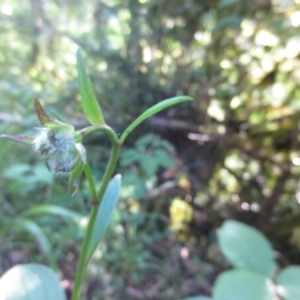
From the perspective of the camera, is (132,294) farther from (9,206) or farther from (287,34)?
(287,34)

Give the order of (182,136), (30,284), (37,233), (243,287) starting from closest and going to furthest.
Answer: (30,284) → (243,287) → (37,233) → (182,136)

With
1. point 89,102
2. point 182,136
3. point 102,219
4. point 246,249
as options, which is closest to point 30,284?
point 102,219

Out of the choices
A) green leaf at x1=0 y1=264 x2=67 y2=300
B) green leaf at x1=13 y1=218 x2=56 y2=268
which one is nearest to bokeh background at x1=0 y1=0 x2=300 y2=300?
green leaf at x1=13 y1=218 x2=56 y2=268

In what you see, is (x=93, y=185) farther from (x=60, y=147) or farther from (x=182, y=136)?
(x=182, y=136)

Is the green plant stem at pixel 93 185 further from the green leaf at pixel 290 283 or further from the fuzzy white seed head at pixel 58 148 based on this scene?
the green leaf at pixel 290 283

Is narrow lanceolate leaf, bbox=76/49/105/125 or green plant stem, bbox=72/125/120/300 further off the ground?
narrow lanceolate leaf, bbox=76/49/105/125

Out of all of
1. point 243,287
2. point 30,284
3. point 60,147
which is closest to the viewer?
point 60,147

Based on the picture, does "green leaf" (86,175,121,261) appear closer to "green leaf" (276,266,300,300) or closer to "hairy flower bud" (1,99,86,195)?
"hairy flower bud" (1,99,86,195)
